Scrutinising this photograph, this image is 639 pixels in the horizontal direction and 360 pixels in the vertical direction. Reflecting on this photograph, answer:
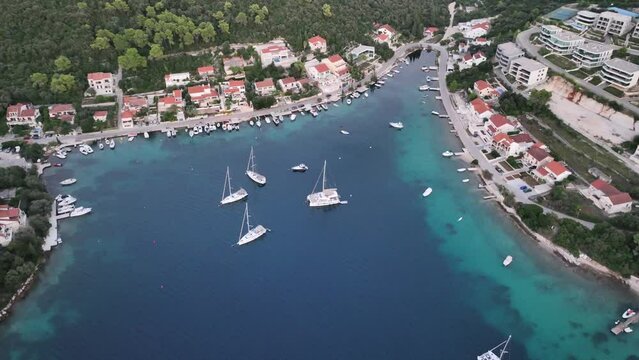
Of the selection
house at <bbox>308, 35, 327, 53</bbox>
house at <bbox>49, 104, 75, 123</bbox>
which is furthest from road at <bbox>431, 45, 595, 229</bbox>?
house at <bbox>49, 104, 75, 123</bbox>

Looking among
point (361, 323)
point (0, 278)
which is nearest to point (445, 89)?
point (361, 323)

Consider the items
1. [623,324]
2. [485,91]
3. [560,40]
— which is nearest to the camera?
A: [623,324]

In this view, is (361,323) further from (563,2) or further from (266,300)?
(563,2)

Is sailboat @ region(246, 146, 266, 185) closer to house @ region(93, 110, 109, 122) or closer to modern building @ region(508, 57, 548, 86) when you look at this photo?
house @ region(93, 110, 109, 122)

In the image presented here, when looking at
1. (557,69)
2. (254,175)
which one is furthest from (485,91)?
(254,175)

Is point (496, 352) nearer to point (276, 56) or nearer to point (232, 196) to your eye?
point (232, 196)

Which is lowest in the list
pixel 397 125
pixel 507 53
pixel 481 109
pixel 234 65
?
pixel 397 125

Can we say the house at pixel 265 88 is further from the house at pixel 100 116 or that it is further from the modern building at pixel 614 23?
the modern building at pixel 614 23
